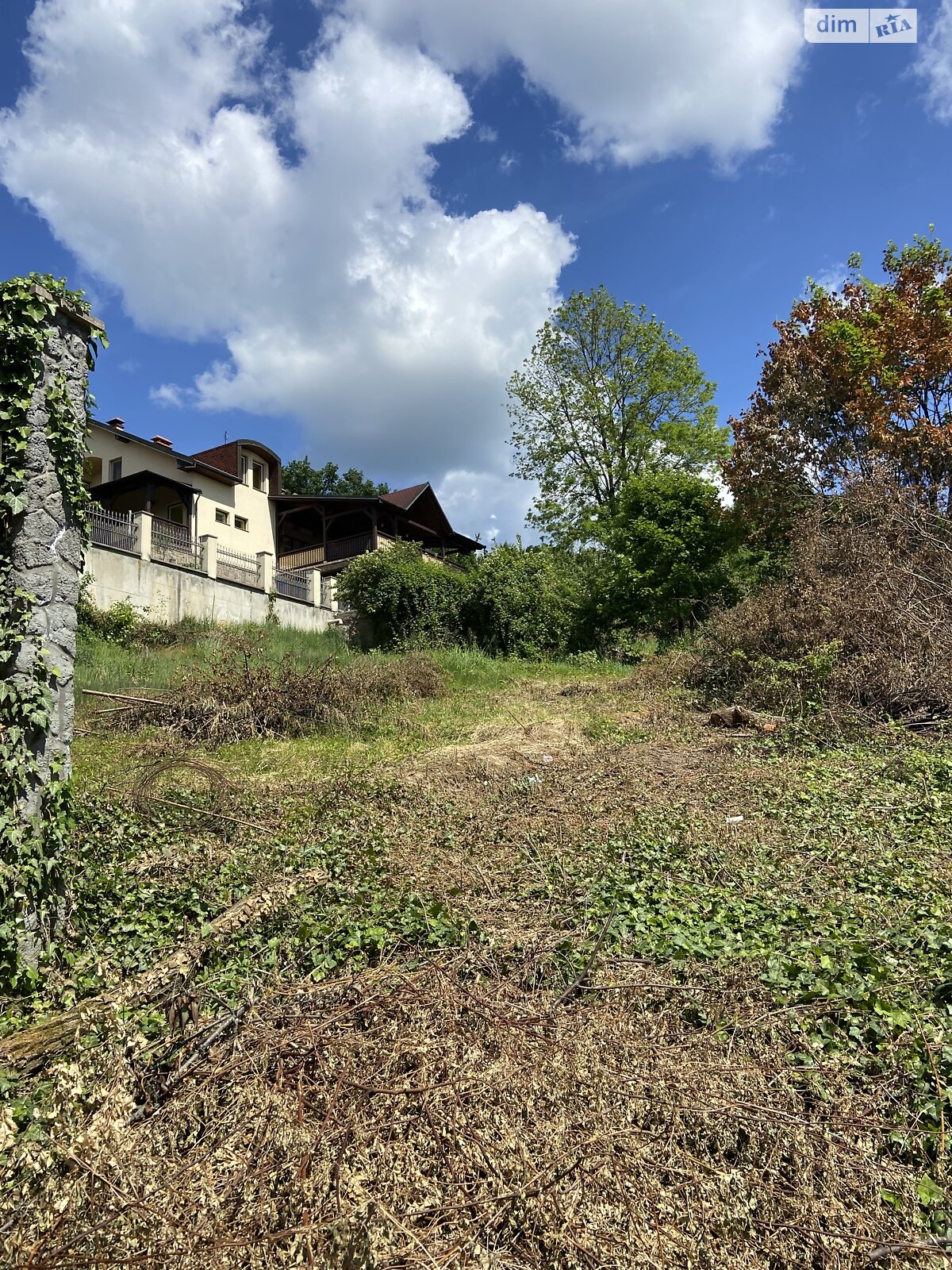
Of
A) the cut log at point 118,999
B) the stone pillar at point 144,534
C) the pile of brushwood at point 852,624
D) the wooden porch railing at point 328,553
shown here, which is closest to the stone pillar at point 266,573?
the stone pillar at point 144,534

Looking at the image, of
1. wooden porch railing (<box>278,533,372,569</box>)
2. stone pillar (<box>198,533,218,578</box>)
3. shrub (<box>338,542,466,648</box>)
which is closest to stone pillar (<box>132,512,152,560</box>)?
stone pillar (<box>198,533,218,578</box>)

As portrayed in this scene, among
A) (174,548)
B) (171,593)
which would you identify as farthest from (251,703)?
(174,548)

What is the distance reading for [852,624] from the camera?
9.45 metres

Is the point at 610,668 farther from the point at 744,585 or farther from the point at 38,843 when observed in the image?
the point at 38,843

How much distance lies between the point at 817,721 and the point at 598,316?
62.1 ft

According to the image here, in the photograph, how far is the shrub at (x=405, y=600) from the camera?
18.2 meters

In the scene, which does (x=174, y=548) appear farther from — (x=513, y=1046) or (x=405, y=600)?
(x=513, y=1046)

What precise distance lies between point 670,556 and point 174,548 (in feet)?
38.2

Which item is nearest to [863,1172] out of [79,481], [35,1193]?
[35,1193]

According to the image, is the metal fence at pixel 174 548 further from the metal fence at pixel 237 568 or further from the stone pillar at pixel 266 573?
the stone pillar at pixel 266 573

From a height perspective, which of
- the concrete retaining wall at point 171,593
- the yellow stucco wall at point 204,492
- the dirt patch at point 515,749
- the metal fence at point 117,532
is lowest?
the dirt patch at point 515,749

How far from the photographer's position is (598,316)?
23562 mm

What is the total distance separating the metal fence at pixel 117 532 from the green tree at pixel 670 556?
10944 mm

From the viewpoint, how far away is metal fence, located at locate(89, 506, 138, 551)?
1622 cm
